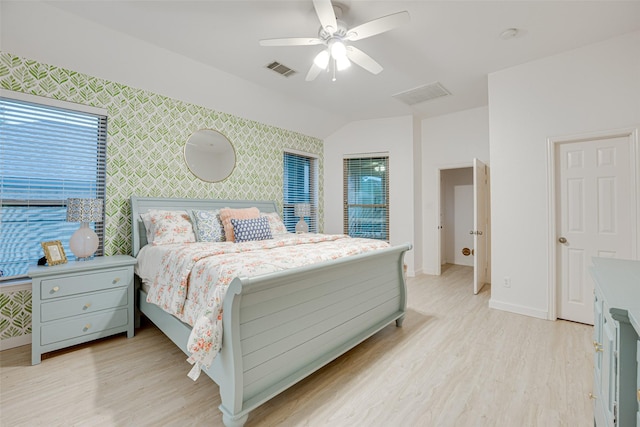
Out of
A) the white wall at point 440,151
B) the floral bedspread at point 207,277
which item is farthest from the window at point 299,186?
the floral bedspread at point 207,277

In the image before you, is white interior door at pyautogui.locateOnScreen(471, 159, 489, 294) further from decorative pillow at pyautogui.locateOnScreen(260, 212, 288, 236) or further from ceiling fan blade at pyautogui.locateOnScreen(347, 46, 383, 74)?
decorative pillow at pyautogui.locateOnScreen(260, 212, 288, 236)

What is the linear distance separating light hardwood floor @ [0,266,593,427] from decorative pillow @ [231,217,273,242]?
3.95 feet

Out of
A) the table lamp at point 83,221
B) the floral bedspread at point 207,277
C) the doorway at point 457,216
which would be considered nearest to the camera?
the floral bedspread at point 207,277

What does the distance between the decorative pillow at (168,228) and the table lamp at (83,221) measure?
1.49 ft

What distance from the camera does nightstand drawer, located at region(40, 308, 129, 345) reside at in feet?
7.41

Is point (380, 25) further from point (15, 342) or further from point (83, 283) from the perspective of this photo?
point (15, 342)

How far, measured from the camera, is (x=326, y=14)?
2016mm

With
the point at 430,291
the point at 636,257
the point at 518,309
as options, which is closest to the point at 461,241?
the point at 430,291

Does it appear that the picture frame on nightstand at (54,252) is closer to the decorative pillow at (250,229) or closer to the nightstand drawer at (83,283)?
the nightstand drawer at (83,283)

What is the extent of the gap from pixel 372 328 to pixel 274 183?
2896 millimetres

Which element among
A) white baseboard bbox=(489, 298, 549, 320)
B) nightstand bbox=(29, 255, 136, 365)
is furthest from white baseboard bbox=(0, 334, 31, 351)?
white baseboard bbox=(489, 298, 549, 320)

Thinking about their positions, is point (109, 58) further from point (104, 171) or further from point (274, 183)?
point (274, 183)

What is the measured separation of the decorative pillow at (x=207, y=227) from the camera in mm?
3094

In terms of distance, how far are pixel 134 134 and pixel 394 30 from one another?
292cm
